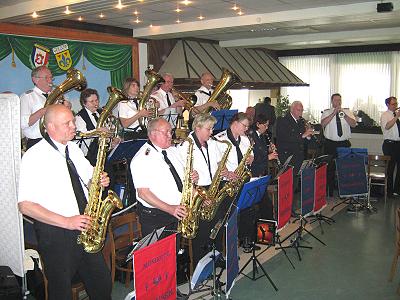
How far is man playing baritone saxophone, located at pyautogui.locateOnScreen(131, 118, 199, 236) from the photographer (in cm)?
442

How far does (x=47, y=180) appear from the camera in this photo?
11.5 feet

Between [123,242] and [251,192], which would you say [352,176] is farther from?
[123,242]

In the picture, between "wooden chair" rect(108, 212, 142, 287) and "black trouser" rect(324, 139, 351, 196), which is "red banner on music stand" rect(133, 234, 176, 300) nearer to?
"wooden chair" rect(108, 212, 142, 287)

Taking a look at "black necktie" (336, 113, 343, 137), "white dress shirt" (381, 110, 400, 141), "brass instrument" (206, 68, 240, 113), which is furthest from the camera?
"white dress shirt" (381, 110, 400, 141)

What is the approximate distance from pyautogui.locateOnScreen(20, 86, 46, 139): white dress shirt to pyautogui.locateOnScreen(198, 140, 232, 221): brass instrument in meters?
2.46

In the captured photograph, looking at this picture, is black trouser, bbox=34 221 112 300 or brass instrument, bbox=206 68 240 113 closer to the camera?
black trouser, bbox=34 221 112 300

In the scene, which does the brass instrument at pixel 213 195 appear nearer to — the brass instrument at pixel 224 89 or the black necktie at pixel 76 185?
the black necktie at pixel 76 185

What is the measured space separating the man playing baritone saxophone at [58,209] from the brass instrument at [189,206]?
1178 mm

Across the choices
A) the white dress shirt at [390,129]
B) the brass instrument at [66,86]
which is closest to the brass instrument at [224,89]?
the brass instrument at [66,86]

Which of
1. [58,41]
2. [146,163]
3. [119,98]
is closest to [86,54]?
[58,41]

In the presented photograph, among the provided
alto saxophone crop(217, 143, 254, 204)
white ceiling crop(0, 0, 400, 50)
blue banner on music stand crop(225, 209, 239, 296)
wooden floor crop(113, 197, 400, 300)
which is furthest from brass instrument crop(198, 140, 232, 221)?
white ceiling crop(0, 0, 400, 50)

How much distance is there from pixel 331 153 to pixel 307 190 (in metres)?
3.26

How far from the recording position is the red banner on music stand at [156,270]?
328cm

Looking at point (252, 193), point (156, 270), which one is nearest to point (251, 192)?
point (252, 193)
